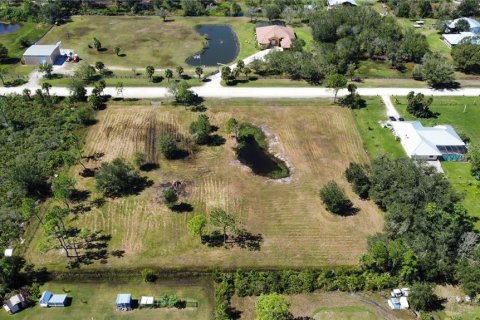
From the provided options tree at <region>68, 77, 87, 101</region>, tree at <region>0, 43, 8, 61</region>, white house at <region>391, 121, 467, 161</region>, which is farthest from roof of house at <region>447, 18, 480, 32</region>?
tree at <region>0, 43, 8, 61</region>

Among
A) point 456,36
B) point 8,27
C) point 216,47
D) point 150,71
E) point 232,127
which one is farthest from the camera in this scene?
point 8,27

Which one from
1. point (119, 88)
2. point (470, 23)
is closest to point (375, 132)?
point (119, 88)

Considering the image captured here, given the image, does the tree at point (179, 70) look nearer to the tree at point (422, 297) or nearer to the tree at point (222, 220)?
the tree at point (222, 220)

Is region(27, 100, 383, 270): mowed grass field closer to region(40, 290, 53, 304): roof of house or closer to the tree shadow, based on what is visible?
the tree shadow

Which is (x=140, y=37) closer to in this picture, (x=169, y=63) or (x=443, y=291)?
(x=169, y=63)

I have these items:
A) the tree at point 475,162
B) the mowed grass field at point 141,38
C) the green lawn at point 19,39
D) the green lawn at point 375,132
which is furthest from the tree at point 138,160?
the tree at point 475,162

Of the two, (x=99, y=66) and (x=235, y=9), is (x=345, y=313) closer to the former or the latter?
(x=99, y=66)

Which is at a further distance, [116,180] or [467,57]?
[467,57]

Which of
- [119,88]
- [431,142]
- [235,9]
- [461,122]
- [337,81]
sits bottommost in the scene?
[461,122]
